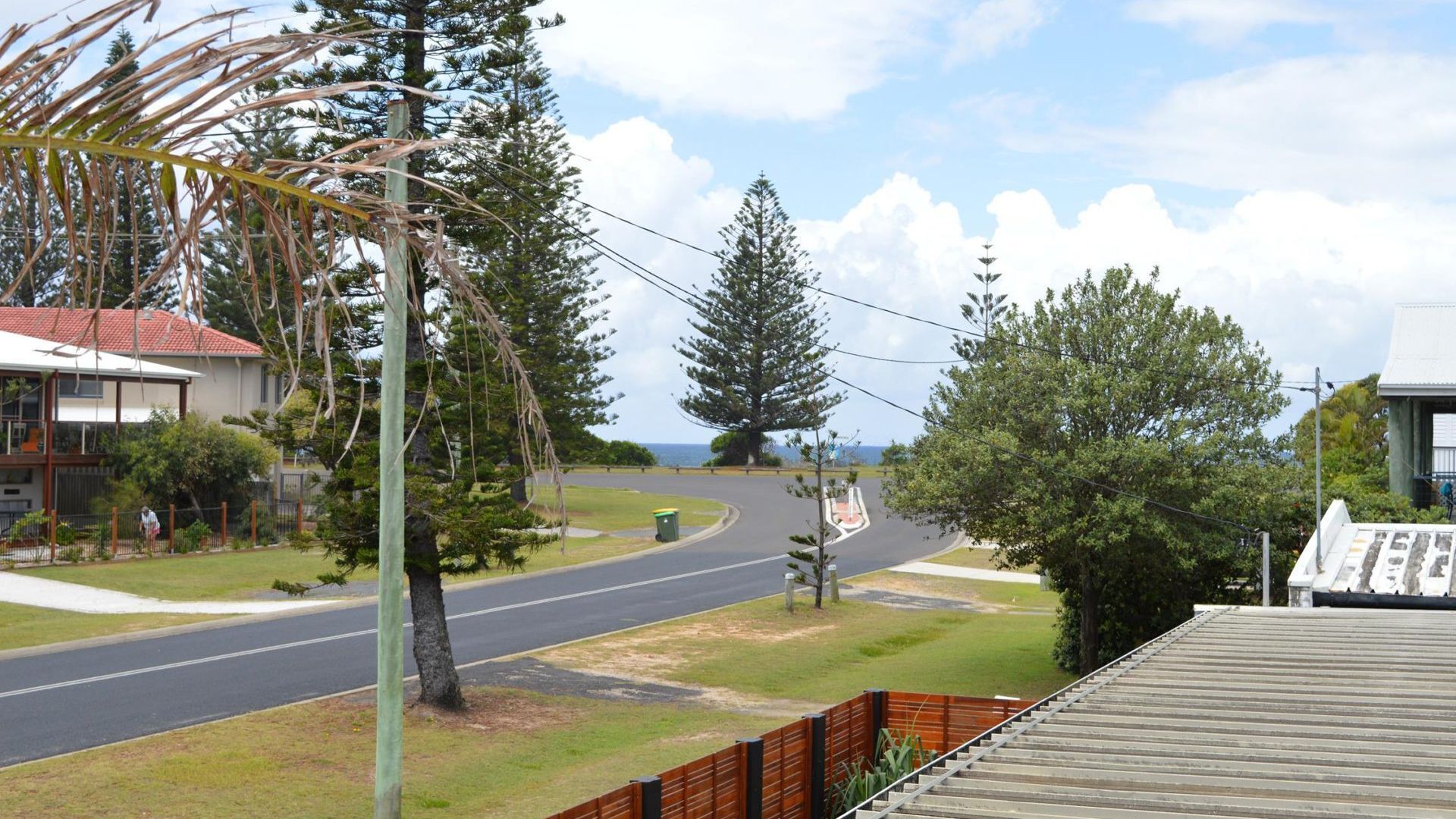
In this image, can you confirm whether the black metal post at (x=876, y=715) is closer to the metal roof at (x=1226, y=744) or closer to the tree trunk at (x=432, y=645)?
the metal roof at (x=1226, y=744)

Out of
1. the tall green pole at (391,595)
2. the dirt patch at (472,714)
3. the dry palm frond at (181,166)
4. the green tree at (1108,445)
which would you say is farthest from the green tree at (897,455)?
the dry palm frond at (181,166)

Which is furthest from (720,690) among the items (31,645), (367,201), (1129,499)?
(367,201)

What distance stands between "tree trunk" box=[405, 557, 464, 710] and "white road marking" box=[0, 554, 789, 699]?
179 cm

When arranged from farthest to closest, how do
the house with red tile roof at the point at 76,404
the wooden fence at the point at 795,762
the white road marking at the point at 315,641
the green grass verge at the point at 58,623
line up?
the house with red tile roof at the point at 76,404
the green grass verge at the point at 58,623
the white road marking at the point at 315,641
the wooden fence at the point at 795,762

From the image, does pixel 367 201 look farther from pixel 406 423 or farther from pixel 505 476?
pixel 505 476

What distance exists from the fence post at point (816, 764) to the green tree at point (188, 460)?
27744 mm

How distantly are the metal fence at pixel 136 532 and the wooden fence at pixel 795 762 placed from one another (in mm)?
20888

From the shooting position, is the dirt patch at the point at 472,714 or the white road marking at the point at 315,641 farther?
the white road marking at the point at 315,641

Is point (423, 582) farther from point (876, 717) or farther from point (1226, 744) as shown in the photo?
point (1226, 744)

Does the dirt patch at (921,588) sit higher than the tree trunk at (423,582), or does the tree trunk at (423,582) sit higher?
the tree trunk at (423,582)

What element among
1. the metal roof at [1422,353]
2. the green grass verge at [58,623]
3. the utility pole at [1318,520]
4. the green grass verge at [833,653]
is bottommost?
the green grass verge at [833,653]

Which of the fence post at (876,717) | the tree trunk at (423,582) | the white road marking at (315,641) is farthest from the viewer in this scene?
the white road marking at (315,641)

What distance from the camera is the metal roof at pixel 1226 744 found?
659 cm

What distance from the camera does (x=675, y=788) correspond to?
10984 millimetres
